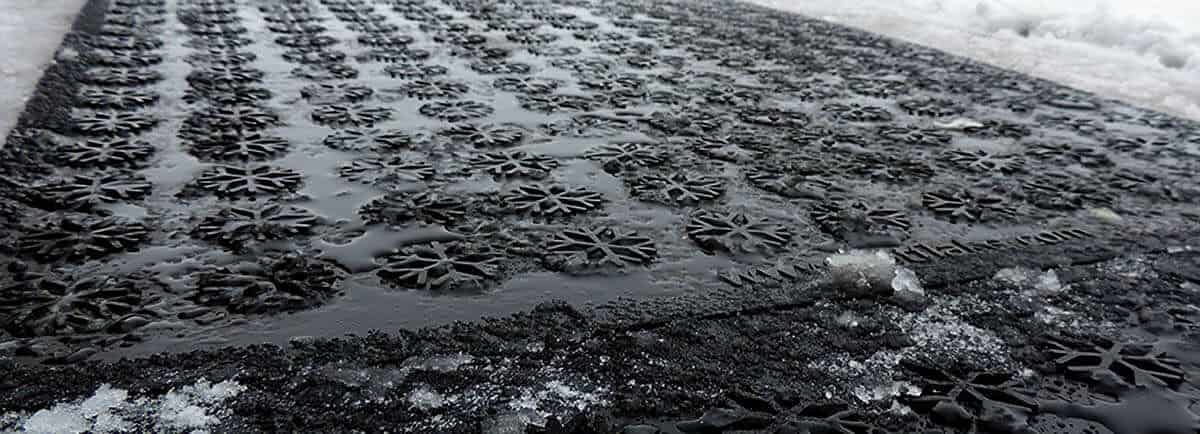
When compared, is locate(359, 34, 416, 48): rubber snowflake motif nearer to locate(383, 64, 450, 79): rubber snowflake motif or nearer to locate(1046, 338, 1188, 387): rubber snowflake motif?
locate(383, 64, 450, 79): rubber snowflake motif

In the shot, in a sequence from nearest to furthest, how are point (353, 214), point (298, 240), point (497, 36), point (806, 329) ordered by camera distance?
1. point (806, 329)
2. point (298, 240)
3. point (353, 214)
4. point (497, 36)

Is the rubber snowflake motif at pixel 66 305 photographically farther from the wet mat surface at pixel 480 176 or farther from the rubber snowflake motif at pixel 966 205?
the rubber snowflake motif at pixel 966 205

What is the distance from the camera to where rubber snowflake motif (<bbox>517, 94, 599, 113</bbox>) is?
521cm

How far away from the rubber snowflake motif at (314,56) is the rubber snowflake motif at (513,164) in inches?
104

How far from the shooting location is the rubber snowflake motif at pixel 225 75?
17.6 feet

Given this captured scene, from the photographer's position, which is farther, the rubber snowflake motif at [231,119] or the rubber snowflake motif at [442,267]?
the rubber snowflake motif at [231,119]

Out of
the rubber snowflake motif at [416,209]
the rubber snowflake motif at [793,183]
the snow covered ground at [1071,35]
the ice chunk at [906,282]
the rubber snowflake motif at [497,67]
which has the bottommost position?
the rubber snowflake motif at [416,209]

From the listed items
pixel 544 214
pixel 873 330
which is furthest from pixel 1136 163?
pixel 544 214

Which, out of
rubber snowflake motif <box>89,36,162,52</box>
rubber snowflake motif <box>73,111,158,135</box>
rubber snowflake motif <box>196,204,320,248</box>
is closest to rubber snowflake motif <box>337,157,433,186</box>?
rubber snowflake motif <box>196,204,320,248</box>

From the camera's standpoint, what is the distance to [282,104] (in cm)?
493

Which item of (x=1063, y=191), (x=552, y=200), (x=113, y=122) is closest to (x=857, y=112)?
(x=1063, y=191)

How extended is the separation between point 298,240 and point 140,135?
184 cm

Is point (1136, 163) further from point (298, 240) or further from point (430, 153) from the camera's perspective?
point (298, 240)

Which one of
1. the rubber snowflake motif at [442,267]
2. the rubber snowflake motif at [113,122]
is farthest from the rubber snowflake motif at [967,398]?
the rubber snowflake motif at [113,122]
